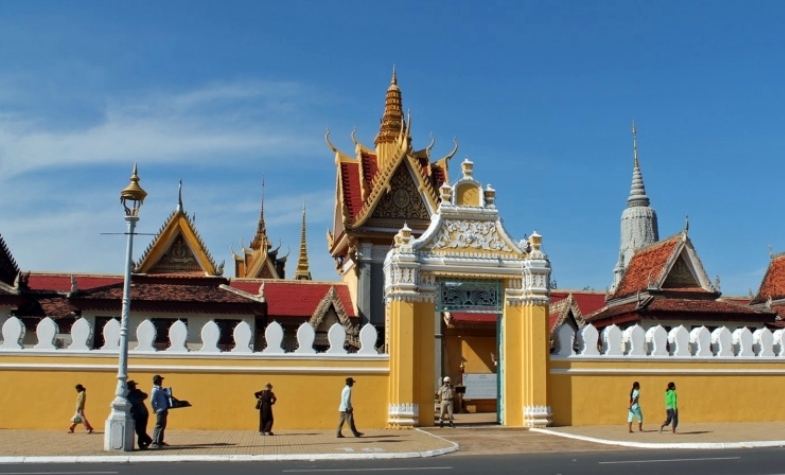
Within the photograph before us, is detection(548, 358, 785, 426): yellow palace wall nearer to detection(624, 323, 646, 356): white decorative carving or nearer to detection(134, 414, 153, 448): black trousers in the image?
detection(624, 323, 646, 356): white decorative carving

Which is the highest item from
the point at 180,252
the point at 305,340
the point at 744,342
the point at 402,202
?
the point at 402,202

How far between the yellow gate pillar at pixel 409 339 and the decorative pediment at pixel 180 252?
10.5 meters

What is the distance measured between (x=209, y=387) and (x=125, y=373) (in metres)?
3.81

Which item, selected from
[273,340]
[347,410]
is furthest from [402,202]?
[347,410]

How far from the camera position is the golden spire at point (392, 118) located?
37406mm

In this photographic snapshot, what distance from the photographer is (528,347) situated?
21234 millimetres

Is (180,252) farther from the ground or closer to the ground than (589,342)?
farther from the ground

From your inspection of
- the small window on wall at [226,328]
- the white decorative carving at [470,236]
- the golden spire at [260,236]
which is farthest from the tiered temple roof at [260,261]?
the white decorative carving at [470,236]

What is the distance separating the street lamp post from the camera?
50.1 feet

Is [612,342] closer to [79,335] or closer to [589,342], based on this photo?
[589,342]

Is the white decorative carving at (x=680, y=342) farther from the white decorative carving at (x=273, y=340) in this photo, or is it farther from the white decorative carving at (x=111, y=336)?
the white decorative carving at (x=111, y=336)

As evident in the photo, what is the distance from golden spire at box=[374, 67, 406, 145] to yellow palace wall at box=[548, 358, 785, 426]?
56.3 feet

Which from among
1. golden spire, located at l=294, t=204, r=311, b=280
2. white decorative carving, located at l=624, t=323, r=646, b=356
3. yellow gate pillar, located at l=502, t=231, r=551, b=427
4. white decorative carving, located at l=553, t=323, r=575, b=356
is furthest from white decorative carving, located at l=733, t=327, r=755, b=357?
golden spire, located at l=294, t=204, r=311, b=280

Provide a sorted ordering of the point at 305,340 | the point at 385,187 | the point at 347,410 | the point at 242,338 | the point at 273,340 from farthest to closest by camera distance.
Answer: the point at 385,187 < the point at 305,340 < the point at 273,340 < the point at 242,338 < the point at 347,410
